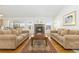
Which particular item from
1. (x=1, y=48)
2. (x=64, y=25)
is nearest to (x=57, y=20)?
(x=64, y=25)

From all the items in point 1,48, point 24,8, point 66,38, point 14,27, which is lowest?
point 1,48

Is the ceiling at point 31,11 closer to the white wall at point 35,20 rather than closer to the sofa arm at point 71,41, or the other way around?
the white wall at point 35,20

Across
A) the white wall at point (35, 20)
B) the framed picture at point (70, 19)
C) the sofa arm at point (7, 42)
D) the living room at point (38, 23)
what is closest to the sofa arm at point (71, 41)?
the living room at point (38, 23)

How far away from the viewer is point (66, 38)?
4.50m

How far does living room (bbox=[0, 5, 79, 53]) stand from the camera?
4488 mm

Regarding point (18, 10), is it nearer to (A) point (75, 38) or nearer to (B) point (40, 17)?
(B) point (40, 17)

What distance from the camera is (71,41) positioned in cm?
449

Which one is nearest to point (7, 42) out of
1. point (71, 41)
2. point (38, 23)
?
point (38, 23)

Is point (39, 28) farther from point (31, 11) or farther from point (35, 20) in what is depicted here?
point (31, 11)

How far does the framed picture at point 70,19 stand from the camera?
6.13m

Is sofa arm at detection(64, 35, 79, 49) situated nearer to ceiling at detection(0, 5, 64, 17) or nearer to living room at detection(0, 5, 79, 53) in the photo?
living room at detection(0, 5, 79, 53)

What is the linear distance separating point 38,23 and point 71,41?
213 centimetres
